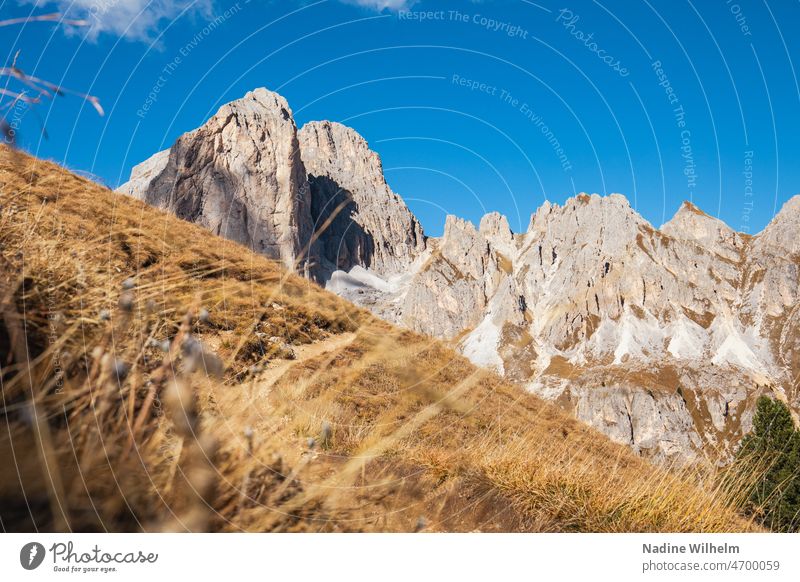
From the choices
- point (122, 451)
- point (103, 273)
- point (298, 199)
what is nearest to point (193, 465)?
point (122, 451)

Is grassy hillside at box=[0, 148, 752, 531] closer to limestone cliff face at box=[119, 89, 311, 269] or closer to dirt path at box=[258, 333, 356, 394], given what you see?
dirt path at box=[258, 333, 356, 394]

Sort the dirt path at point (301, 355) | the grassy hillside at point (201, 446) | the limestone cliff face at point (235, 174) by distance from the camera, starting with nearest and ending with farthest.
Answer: the grassy hillside at point (201, 446)
the dirt path at point (301, 355)
the limestone cliff face at point (235, 174)

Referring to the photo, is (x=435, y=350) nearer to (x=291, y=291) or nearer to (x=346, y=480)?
(x=291, y=291)

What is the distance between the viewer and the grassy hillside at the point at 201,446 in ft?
8.58

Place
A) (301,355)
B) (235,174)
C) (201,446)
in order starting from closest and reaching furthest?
(201,446), (301,355), (235,174)

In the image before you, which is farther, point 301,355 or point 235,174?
point 235,174

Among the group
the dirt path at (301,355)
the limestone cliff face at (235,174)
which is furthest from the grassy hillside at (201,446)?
the limestone cliff face at (235,174)

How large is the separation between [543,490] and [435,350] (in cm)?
829

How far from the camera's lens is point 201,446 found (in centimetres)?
302

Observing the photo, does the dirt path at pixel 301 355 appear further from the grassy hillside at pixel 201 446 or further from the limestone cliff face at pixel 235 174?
the limestone cliff face at pixel 235 174

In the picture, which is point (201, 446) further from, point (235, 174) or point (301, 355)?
point (235, 174)

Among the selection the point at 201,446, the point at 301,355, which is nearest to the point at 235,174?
the point at 301,355

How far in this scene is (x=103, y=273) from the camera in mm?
3990
